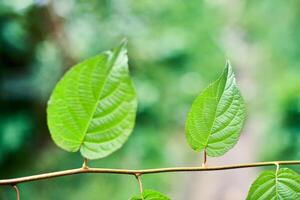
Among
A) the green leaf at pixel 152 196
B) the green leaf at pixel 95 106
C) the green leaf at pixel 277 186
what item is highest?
the green leaf at pixel 95 106

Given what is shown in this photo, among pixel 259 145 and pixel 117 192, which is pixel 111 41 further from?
pixel 259 145

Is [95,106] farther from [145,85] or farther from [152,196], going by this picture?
[145,85]

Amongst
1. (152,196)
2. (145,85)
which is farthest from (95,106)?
(145,85)

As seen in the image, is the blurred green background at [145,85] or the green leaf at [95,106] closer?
the green leaf at [95,106]

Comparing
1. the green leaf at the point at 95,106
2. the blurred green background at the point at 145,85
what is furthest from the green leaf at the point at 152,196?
the blurred green background at the point at 145,85

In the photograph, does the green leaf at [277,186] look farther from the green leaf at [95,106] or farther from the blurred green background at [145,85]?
the blurred green background at [145,85]
